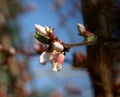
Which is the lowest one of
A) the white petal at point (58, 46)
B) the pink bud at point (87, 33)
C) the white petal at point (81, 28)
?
the white petal at point (58, 46)

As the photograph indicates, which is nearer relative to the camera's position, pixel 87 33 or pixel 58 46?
pixel 58 46

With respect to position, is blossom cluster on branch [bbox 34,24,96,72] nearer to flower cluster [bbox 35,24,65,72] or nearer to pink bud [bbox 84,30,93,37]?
flower cluster [bbox 35,24,65,72]

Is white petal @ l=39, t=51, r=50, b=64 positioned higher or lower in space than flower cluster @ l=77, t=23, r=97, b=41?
lower

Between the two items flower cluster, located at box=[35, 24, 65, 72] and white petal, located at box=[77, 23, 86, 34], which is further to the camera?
white petal, located at box=[77, 23, 86, 34]

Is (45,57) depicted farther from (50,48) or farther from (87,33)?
(87,33)

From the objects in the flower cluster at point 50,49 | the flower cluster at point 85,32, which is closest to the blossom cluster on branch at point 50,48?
the flower cluster at point 50,49

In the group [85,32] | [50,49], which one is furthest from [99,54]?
[50,49]

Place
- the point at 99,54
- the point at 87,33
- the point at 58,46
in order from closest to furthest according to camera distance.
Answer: the point at 58,46 → the point at 87,33 → the point at 99,54

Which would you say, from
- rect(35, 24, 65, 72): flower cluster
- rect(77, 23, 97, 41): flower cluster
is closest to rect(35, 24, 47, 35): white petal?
rect(35, 24, 65, 72): flower cluster

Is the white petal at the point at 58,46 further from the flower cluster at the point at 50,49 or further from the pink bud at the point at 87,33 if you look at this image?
the pink bud at the point at 87,33

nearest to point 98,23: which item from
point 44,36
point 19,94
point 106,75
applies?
point 44,36

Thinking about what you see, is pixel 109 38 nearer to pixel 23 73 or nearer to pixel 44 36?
pixel 44 36
